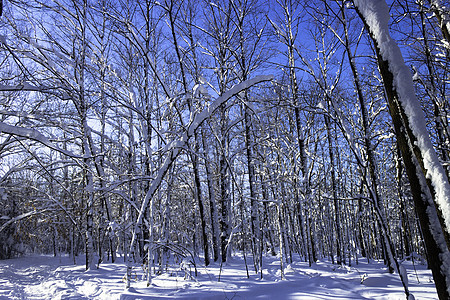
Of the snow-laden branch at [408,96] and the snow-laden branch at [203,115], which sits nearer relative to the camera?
the snow-laden branch at [408,96]

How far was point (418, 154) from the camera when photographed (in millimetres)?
2721

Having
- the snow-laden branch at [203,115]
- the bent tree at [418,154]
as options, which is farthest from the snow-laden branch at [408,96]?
the snow-laden branch at [203,115]

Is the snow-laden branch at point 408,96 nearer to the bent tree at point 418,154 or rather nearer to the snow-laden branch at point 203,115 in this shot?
the bent tree at point 418,154

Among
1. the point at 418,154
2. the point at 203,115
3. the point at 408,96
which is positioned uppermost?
the point at 203,115

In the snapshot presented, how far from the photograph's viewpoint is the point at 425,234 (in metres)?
2.86

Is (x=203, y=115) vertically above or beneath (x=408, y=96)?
above

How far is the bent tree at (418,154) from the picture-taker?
2.55 metres

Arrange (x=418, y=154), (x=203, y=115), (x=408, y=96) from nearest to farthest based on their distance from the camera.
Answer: (x=418, y=154)
(x=408, y=96)
(x=203, y=115)

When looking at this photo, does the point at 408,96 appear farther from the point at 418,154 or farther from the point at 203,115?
the point at 203,115

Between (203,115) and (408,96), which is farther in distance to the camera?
(203,115)

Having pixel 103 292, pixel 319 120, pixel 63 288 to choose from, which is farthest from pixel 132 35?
pixel 319 120

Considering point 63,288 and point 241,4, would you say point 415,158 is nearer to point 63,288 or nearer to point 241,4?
point 241,4

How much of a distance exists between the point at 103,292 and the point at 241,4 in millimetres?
10116

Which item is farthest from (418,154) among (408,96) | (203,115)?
(203,115)
